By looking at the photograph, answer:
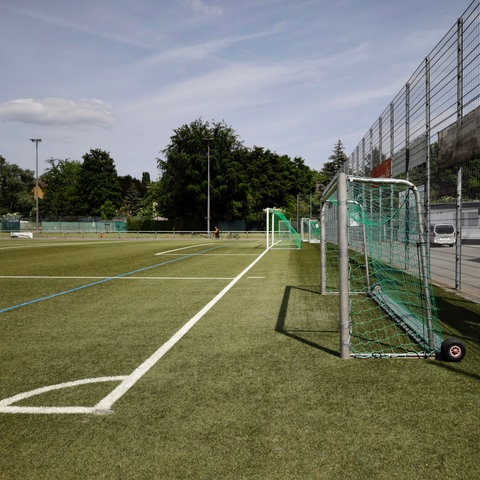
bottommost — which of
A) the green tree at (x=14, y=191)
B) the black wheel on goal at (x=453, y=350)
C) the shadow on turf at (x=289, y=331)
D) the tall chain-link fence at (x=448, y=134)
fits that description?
the shadow on turf at (x=289, y=331)

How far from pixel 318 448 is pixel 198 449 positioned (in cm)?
68

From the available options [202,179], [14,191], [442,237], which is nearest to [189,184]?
[202,179]

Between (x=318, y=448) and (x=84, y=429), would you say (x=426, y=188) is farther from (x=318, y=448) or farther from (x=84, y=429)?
(x=84, y=429)

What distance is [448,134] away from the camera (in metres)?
7.22

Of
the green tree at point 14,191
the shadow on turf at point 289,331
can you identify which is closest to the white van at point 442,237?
the shadow on turf at point 289,331

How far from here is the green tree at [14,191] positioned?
9000 centimetres

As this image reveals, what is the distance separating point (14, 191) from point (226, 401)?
10056 centimetres

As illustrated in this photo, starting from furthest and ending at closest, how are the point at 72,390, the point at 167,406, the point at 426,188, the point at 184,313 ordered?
the point at 426,188, the point at 184,313, the point at 72,390, the point at 167,406

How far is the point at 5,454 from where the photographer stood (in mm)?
2471

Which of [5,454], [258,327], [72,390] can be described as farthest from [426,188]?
[5,454]

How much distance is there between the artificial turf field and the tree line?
3752 cm

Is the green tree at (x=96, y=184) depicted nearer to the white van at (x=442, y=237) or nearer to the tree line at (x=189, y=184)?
the tree line at (x=189, y=184)

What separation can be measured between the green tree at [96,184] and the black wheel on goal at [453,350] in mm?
85755

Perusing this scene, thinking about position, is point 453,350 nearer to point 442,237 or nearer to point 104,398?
point 104,398
